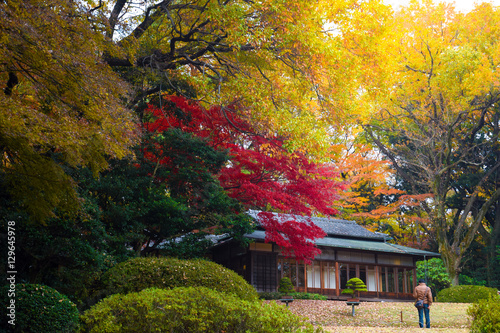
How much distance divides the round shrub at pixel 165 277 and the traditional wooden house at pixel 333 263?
34.0ft

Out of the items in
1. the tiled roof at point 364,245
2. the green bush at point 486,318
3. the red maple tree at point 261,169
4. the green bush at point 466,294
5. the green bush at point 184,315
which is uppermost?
the red maple tree at point 261,169

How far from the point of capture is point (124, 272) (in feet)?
27.7

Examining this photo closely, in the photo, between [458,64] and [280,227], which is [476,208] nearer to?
[458,64]

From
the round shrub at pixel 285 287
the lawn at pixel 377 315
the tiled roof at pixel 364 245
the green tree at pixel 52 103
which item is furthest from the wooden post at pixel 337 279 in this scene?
the green tree at pixel 52 103

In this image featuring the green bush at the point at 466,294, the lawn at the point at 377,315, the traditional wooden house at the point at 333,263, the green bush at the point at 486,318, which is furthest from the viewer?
the traditional wooden house at the point at 333,263

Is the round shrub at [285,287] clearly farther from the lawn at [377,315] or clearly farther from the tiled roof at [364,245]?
the tiled roof at [364,245]

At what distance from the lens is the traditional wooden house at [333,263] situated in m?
19.8

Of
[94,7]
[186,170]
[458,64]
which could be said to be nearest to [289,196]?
[186,170]

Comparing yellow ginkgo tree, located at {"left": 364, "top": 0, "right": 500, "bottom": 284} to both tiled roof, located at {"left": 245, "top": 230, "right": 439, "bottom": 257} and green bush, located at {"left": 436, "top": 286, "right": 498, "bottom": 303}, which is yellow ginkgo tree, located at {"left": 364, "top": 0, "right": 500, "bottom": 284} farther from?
green bush, located at {"left": 436, "top": 286, "right": 498, "bottom": 303}

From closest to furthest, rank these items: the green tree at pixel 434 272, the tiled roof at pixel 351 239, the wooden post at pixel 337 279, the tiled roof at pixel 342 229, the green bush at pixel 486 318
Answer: the green bush at pixel 486 318, the tiled roof at pixel 351 239, the wooden post at pixel 337 279, the tiled roof at pixel 342 229, the green tree at pixel 434 272

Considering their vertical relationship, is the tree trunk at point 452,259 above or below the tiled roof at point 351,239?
below

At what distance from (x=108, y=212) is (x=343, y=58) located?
784 cm

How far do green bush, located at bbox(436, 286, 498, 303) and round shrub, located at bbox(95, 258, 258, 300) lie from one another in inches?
521

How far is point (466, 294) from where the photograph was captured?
57.6ft
